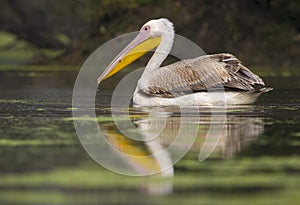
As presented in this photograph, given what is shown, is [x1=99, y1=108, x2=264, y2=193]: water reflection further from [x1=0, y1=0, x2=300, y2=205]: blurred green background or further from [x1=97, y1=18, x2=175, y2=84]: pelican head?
[x1=97, y1=18, x2=175, y2=84]: pelican head

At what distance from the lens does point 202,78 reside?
9883 millimetres

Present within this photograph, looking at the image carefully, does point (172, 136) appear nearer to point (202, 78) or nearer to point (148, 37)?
point (202, 78)

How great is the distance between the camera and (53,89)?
13.1 metres

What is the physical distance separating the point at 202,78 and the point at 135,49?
1.41m

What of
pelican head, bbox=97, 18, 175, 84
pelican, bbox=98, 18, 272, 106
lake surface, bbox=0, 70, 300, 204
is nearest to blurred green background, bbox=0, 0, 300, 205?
lake surface, bbox=0, 70, 300, 204

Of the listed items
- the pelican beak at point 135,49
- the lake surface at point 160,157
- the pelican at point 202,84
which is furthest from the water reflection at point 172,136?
the pelican beak at point 135,49

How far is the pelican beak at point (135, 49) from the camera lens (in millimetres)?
10906

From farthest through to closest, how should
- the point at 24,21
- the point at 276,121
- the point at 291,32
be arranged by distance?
the point at 24,21 < the point at 291,32 < the point at 276,121

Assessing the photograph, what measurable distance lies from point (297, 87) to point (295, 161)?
24.0 ft

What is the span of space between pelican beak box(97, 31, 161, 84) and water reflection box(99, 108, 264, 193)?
178cm

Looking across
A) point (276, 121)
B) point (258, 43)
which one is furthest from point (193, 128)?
point (258, 43)

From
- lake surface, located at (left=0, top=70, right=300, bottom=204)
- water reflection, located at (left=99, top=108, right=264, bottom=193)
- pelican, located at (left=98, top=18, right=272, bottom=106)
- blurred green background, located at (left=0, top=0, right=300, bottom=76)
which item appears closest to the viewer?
lake surface, located at (left=0, top=70, right=300, bottom=204)

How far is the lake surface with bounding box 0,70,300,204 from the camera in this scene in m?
4.76

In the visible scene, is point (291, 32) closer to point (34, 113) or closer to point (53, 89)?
point (53, 89)
